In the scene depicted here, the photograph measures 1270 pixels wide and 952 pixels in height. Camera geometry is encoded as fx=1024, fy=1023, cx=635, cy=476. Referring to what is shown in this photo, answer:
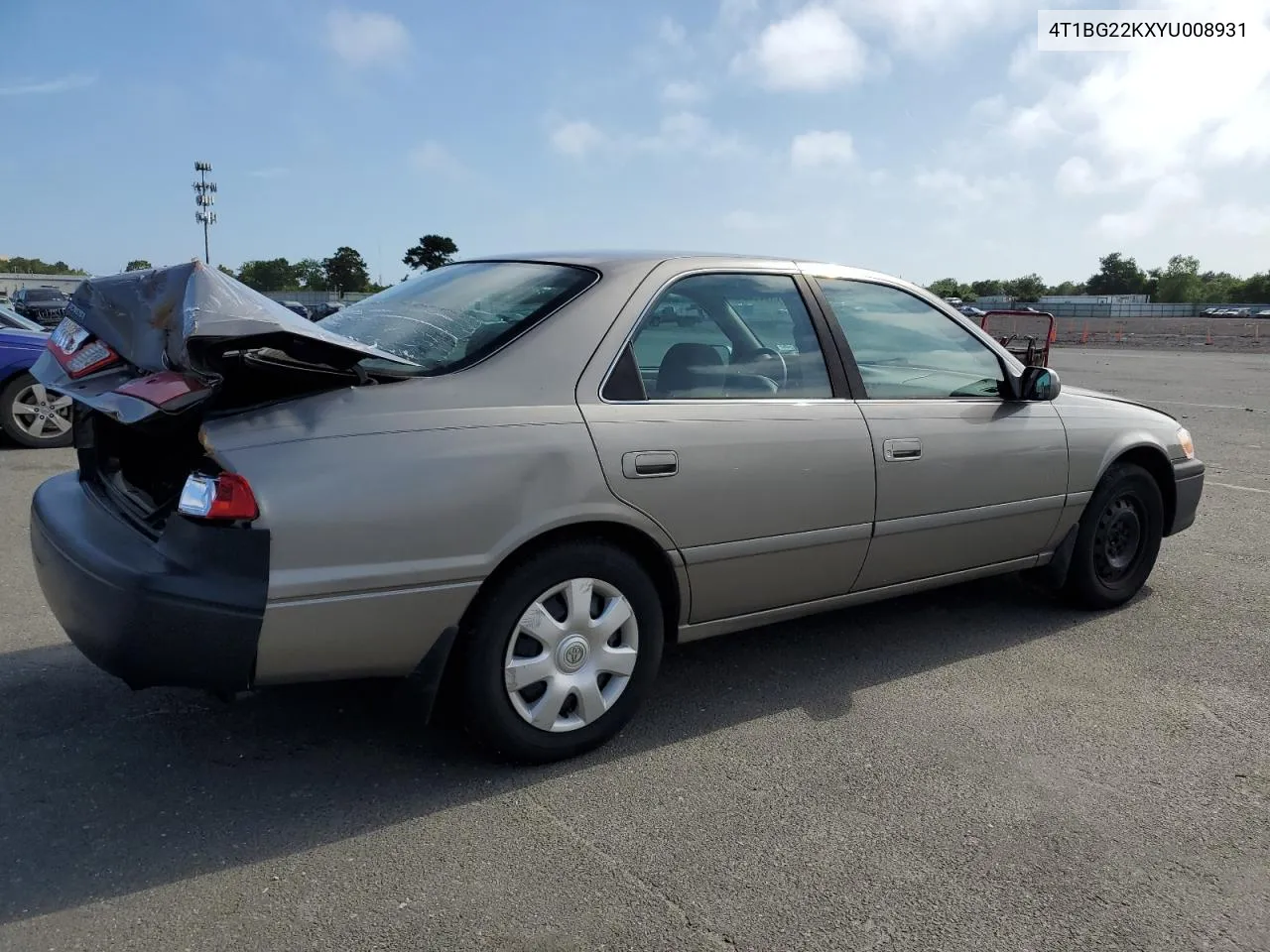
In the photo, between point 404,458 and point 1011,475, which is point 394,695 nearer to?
point 404,458

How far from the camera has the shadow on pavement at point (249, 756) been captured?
260 centimetres

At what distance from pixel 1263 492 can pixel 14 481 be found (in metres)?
8.97

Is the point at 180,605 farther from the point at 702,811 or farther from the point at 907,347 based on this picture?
the point at 907,347

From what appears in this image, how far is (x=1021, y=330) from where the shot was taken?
18.7 meters

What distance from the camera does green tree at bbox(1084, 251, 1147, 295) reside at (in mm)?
138750

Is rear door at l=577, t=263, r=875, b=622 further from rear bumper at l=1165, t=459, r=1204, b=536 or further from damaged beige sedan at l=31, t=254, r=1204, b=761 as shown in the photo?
rear bumper at l=1165, t=459, r=1204, b=536

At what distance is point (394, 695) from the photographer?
2936 millimetres

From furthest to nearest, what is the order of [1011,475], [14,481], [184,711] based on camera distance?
[14,481] < [1011,475] < [184,711]

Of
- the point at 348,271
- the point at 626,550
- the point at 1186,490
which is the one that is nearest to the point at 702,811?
the point at 626,550

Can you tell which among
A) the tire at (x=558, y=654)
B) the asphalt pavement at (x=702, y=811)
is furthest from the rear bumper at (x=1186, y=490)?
the tire at (x=558, y=654)

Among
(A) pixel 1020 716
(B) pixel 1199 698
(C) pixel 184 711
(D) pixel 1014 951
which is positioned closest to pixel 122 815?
(C) pixel 184 711

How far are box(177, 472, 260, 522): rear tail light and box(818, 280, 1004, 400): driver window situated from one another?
2251mm

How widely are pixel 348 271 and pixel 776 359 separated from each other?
8742 centimetres

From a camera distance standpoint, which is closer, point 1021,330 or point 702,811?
point 702,811
